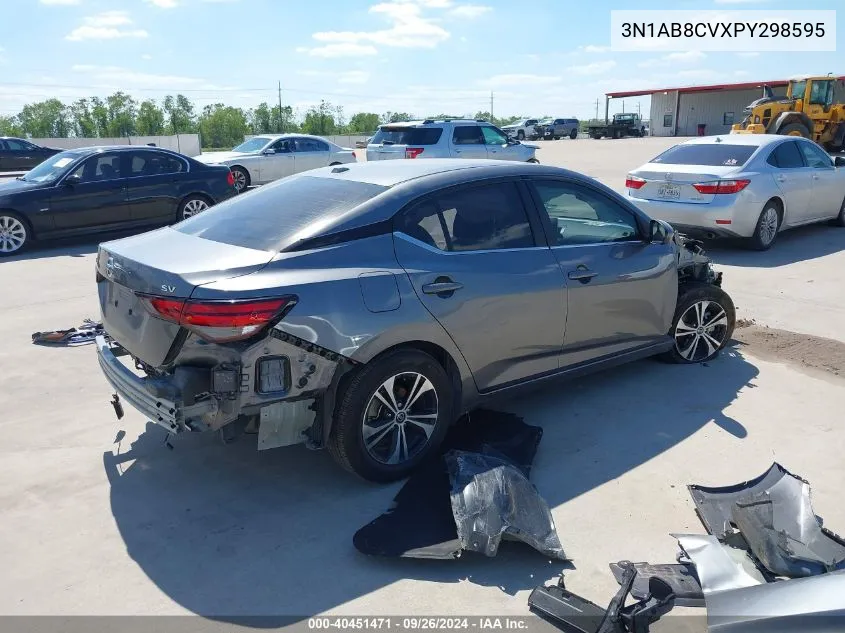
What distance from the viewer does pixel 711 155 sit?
393 inches

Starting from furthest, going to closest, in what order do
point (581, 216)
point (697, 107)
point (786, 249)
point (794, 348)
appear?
point (697, 107) < point (786, 249) < point (794, 348) < point (581, 216)

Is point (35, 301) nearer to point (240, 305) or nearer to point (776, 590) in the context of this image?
point (240, 305)

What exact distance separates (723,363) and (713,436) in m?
1.49

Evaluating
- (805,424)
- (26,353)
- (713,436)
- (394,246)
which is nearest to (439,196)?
(394,246)

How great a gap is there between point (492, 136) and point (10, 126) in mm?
69969

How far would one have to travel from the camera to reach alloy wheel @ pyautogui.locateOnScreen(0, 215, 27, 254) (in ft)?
34.7

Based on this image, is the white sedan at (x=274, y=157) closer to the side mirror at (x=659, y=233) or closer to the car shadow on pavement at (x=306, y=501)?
Answer: the side mirror at (x=659, y=233)

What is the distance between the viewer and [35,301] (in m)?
7.84

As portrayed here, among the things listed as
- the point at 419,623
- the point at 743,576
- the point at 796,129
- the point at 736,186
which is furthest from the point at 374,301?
the point at 796,129

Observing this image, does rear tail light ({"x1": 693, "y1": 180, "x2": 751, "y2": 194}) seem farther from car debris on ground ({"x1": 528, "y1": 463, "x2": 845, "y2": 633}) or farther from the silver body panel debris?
the silver body panel debris

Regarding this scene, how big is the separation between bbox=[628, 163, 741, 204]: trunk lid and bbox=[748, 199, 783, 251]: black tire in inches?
32.6

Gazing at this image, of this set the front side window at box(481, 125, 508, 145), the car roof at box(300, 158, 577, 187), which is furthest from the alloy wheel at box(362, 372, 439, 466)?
the front side window at box(481, 125, 508, 145)

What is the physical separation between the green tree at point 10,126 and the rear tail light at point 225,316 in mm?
70330

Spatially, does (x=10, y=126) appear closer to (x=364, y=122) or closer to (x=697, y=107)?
(x=364, y=122)
